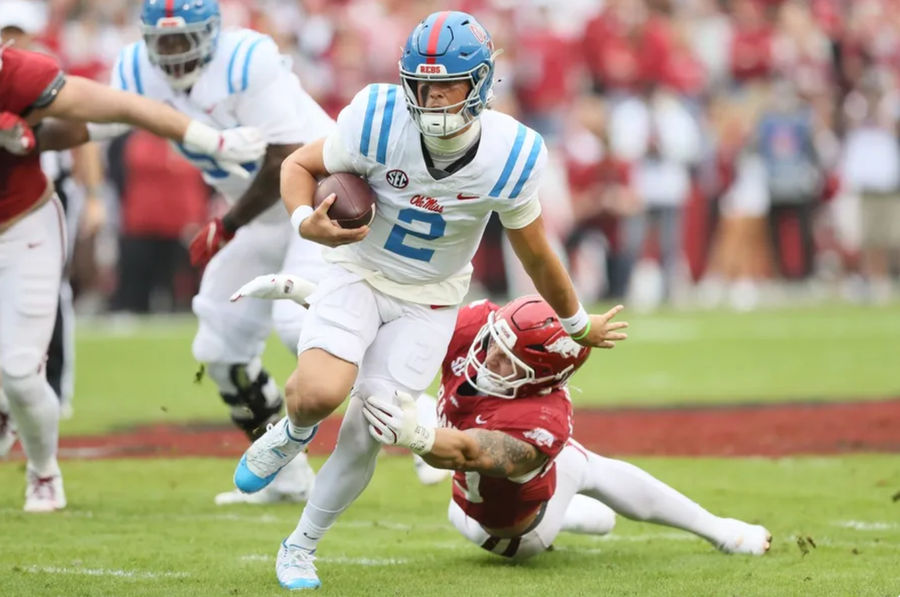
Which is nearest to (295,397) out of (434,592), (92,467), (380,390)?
(380,390)

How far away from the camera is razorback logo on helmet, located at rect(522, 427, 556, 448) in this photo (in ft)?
16.1

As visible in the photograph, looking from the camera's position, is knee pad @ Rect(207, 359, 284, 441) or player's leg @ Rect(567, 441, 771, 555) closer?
player's leg @ Rect(567, 441, 771, 555)

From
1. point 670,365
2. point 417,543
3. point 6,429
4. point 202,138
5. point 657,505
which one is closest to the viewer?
point 657,505

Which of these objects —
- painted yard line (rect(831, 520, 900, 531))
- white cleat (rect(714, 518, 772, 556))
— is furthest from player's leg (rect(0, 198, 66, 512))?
painted yard line (rect(831, 520, 900, 531))

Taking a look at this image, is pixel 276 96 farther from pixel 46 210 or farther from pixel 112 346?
pixel 112 346

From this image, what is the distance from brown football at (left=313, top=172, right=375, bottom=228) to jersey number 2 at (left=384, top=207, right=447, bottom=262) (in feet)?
0.48

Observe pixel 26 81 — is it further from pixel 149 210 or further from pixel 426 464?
pixel 149 210

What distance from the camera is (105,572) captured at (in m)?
4.98

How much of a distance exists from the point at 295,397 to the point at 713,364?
271 inches

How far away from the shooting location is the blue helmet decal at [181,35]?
6.24 meters

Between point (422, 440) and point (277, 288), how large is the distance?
A: 82 centimetres

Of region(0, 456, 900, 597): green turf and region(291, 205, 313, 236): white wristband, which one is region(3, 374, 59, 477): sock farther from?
region(291, 205, 313, 236): white wristband

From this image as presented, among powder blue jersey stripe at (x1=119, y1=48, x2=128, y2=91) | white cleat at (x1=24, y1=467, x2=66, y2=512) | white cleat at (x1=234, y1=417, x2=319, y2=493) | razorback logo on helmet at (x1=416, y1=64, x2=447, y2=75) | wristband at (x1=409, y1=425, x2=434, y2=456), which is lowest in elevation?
white cleat at (x1=24, y1=467, x2=66, y2=512)

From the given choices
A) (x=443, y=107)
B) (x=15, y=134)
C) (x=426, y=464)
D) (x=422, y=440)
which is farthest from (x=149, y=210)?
(x=422, y=440)
